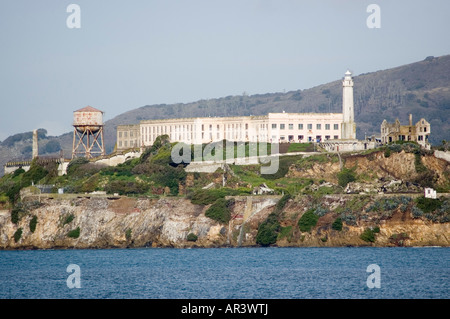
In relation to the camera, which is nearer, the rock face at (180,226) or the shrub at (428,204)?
the shrub at (428,204)

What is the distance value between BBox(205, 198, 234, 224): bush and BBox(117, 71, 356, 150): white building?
26622 millimetres

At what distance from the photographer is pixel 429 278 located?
3290 inches

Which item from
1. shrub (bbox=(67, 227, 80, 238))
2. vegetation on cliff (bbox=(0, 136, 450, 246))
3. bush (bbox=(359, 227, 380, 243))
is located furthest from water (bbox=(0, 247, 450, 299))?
shrub (bbox=(67, 227, 80, 238))

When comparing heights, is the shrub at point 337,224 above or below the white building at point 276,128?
below

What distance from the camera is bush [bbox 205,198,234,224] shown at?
391 feet

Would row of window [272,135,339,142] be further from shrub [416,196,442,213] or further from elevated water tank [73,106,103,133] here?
shrub [416,196,442,213]

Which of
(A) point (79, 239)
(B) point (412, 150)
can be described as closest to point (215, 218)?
(A) point (79, 239)

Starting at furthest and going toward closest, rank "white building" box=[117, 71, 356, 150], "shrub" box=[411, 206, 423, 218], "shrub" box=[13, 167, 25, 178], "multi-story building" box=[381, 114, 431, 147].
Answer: "shrub" box=[13, 167, 25, 178], "white building" box=[117, 71, 356, 150], "multi-story building" box=[381, 114, 431, 147], "shrub" box=[411, 206, 423, 218]

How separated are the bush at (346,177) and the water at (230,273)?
58.0ft

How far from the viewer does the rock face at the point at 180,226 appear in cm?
11306

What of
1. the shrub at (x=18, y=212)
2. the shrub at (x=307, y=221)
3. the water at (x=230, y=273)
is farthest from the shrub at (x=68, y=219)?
the shrub at (x=307, y=221)

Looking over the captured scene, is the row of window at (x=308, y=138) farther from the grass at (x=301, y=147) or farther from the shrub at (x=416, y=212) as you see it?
the shrub at (x=416, y=212)
